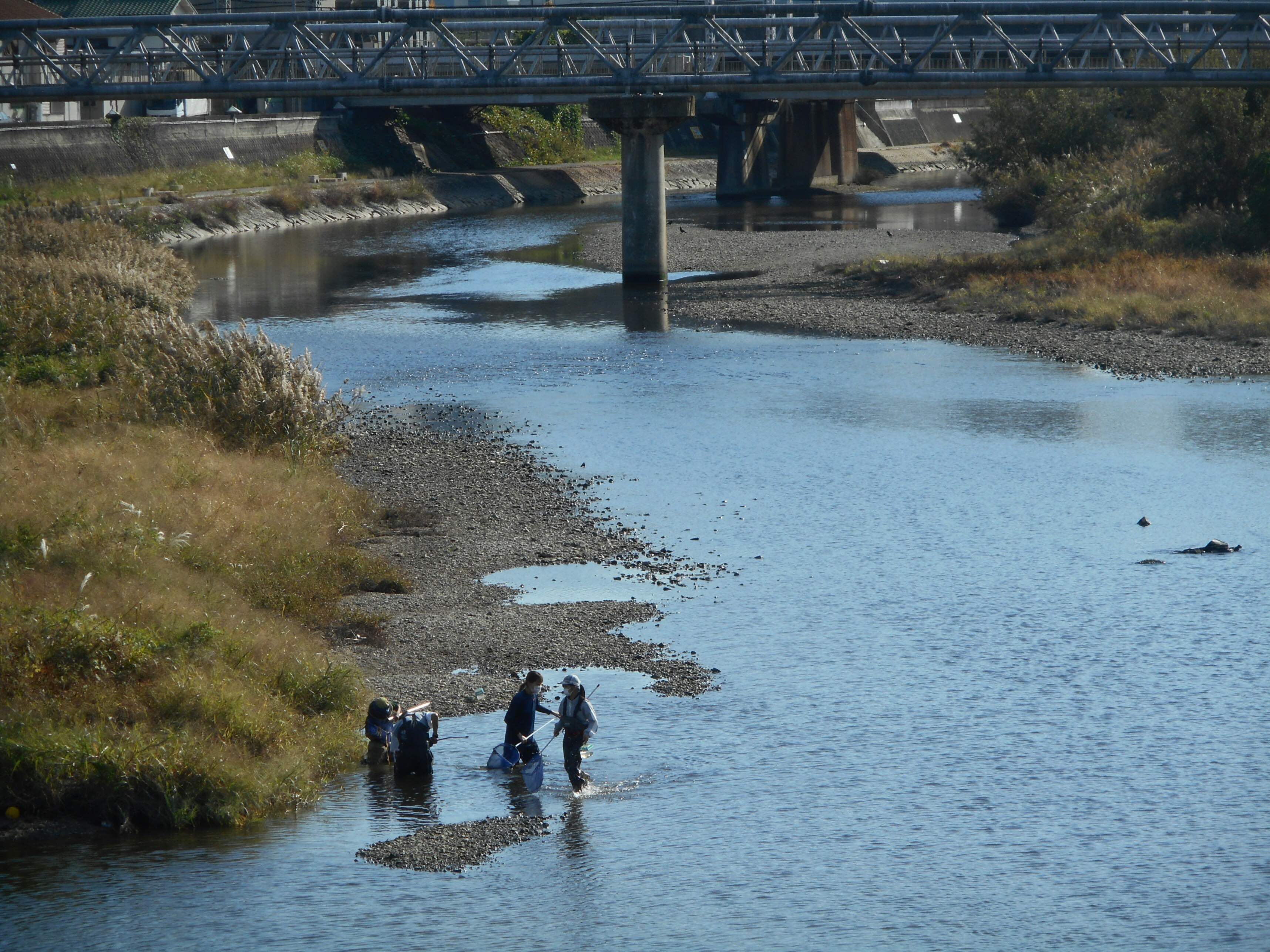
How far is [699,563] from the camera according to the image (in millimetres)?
22703

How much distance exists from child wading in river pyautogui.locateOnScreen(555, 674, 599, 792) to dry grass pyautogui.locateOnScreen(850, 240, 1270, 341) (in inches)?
1249

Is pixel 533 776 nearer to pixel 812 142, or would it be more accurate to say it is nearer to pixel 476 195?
pixel 476 195

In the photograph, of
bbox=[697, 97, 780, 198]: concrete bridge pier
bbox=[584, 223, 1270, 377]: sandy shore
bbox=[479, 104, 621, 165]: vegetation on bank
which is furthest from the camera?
bbox=[479, 104, 621, 165]: vegetation on bank

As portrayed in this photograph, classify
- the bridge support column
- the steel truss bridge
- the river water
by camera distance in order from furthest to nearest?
1. the bridge support column
2. the steel truss bridge
3. the river water

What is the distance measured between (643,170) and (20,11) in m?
51.4

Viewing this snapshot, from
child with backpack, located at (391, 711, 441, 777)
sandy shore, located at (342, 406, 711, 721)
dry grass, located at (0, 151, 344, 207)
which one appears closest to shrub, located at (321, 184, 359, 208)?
dry grass, located at (0, 151, 344, 207)

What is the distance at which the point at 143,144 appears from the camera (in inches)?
3238

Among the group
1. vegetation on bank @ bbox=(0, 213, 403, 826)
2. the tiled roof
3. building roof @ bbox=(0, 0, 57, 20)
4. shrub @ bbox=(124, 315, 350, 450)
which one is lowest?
vegetation on bank @ bbox=(0, 213, 403, 826)

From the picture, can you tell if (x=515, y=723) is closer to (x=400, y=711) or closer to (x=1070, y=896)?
(x=400, y=711)

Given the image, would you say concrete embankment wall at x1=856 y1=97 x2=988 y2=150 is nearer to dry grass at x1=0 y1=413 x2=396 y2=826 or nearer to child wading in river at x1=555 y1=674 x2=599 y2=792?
dry grass at x1=0 y1=413 x2=396 y2=826

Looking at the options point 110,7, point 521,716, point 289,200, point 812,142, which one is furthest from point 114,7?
point 521,716

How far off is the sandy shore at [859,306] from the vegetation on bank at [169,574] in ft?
69.0

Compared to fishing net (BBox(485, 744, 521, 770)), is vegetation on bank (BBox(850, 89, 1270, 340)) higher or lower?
higher

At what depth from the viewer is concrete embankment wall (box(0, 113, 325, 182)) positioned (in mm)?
73375
